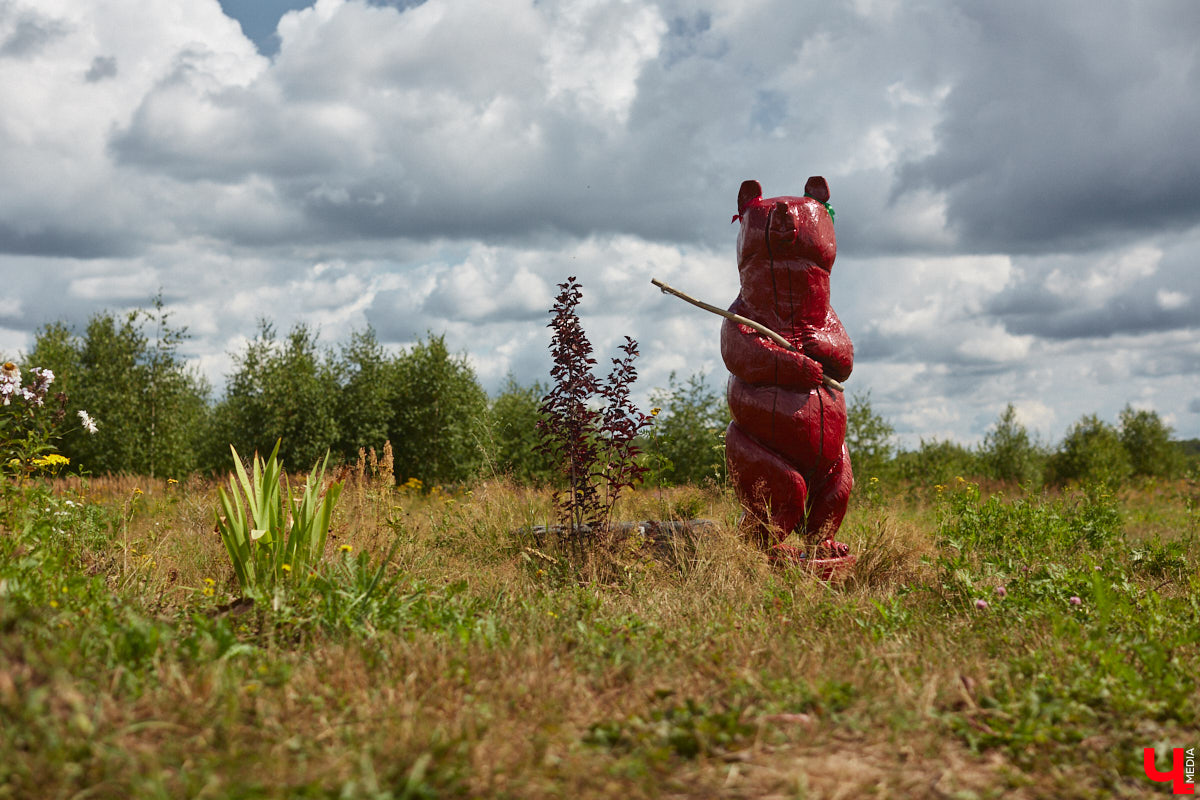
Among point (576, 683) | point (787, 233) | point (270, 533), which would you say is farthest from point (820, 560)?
point (270, 533)

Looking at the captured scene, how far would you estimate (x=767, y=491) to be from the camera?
6215 mm

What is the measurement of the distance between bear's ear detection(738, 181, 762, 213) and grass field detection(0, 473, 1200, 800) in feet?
9.27

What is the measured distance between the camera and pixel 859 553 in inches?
255

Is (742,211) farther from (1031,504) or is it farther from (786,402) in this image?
(1031,504)

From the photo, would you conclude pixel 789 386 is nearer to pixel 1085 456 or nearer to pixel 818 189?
pixel 818 189

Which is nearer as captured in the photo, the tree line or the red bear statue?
the red bear statue

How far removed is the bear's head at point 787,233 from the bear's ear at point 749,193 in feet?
0.05

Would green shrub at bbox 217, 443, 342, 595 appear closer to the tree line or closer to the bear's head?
the bear's head

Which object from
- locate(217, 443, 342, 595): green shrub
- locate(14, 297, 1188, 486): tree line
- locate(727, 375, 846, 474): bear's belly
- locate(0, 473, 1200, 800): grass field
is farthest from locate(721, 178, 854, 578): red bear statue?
locate(14, 297, 1188, 486): tree line

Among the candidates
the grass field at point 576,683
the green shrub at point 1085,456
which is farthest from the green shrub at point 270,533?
the green shrub at point 1085,456

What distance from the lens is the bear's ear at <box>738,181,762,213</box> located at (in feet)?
21.6

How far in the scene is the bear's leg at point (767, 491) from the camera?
616 cm

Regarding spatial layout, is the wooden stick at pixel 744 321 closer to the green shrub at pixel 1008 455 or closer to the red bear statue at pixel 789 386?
the red bear statue at pixel 789 386

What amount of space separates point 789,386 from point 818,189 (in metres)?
1.69
